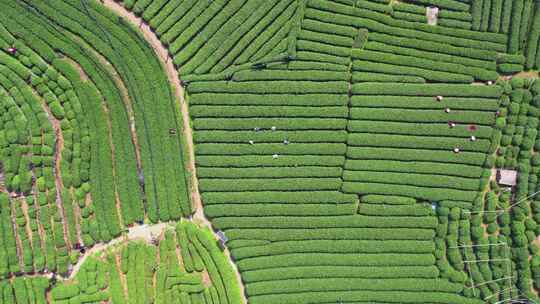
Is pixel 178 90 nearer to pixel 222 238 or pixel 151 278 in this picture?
pixel 222 238

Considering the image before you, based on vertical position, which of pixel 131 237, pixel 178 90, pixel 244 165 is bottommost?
pixel 131 237

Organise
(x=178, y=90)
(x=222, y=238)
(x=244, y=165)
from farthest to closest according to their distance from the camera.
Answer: (x=178, y=90), (x=244, y=165), (x=222, y=238)

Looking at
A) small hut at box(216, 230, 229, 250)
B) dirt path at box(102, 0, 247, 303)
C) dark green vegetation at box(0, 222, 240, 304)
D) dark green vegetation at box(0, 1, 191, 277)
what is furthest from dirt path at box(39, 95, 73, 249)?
small hut at box(216, 230, 229, 250)

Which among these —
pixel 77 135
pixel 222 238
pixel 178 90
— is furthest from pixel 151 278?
pixel 178 90

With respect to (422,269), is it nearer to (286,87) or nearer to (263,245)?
(263,245)

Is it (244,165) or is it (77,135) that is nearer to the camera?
(77,135)

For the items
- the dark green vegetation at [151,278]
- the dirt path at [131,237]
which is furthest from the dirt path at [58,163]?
the dark green vegetation at [151,278]

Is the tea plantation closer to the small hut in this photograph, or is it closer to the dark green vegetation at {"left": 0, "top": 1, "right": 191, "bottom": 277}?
the dark green vegetation at {"left": 0, "top": 1, "right": 191, "bottom": 277}
